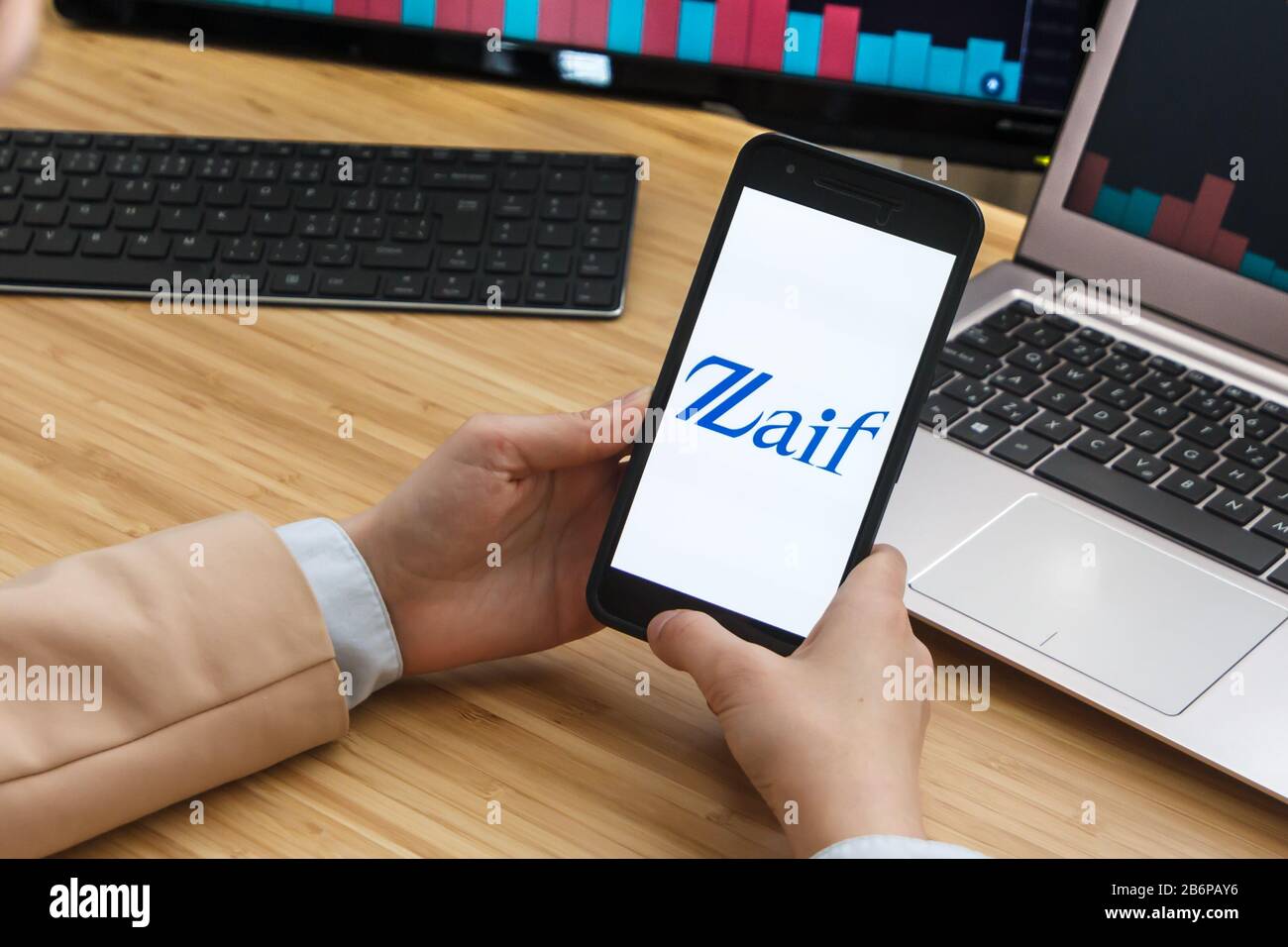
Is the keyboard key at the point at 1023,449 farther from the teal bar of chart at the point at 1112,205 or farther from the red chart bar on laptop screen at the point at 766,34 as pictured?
the red chart bar on laptop screen at the point at 766,34

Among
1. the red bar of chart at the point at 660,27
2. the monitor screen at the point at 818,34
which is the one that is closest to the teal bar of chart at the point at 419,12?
the monitor screen at the point at 818,34

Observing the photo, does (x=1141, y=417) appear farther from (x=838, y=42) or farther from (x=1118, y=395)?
(x=838, y=42)

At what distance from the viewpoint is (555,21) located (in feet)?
3.21

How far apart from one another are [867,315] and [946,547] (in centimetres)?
13

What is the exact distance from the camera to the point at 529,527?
1.95 ft

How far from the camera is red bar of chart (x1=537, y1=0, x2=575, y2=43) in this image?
0.97 metres

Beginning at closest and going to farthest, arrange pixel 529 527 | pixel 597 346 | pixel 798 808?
Answer: pixel 798 808
pixel 529 527
pixel 597 346

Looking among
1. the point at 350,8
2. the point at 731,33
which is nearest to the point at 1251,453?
the point at 731,33

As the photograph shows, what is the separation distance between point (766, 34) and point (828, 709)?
628mm

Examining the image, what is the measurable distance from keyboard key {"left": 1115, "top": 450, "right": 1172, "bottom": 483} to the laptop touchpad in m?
0.04

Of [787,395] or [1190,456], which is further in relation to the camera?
[1190,456]
